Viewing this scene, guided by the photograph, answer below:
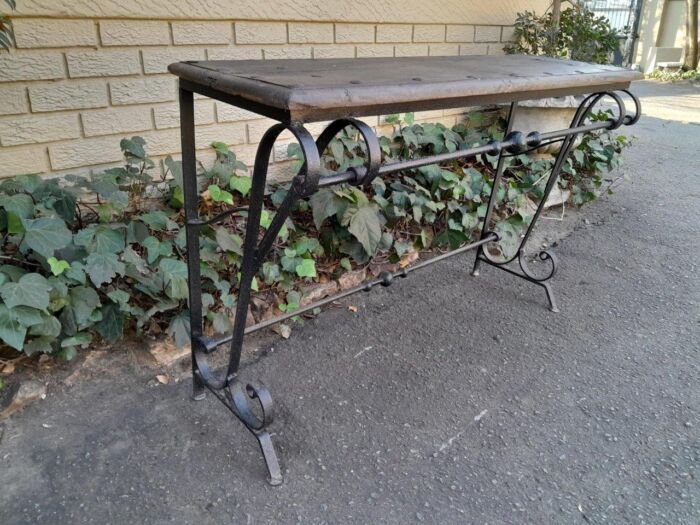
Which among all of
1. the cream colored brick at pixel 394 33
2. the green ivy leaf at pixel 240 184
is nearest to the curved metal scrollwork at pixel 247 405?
the green ivy leaf at pixel 240 184

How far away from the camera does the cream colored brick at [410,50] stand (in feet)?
11.3

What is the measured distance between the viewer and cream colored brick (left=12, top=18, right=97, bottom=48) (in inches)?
80.7

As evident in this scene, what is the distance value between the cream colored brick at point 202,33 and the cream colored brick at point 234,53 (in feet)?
0.12

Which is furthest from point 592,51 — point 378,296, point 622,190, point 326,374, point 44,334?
point 44,334

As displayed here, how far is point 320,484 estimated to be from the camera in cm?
161

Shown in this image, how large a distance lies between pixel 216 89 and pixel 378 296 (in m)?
1.59

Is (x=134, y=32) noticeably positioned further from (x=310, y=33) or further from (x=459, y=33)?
(x=459, y=33)

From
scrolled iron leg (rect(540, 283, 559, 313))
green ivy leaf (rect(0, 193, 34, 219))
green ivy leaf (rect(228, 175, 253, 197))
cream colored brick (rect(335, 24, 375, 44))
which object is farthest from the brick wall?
scrolled iron leg (rect(540, 283, 559, 313))

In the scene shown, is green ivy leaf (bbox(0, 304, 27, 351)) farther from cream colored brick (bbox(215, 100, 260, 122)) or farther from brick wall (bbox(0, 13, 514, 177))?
cream colored brick (bbox(215, 100, 260, 122))

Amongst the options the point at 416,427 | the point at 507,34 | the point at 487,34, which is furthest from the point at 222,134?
the point at 507,34

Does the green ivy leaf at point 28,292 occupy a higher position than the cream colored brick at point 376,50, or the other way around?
the cream colored brick at point 376,50

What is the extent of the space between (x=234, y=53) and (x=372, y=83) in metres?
1.68

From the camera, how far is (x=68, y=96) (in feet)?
7.30

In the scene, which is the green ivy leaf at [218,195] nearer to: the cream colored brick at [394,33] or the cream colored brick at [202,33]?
the cream colored brick at [202,33]
